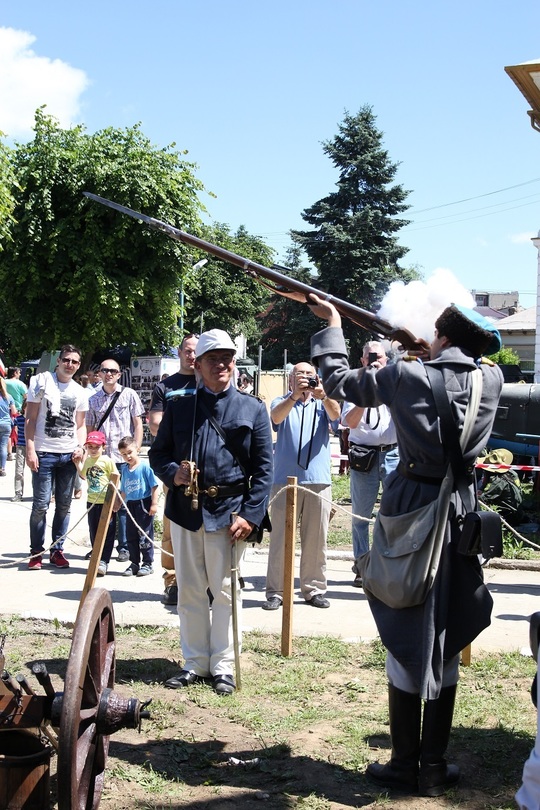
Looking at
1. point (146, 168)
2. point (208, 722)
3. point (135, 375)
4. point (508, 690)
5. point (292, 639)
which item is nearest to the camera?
point (208, 722)

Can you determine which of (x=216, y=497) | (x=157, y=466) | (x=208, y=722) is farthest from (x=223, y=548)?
(x=208, y=722)

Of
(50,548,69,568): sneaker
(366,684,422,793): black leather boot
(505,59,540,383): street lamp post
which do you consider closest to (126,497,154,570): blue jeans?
(50,548,69,568): sneaker

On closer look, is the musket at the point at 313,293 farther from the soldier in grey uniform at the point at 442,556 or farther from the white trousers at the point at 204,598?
the white trousers at the point at 204,598

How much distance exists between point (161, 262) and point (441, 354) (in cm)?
2091

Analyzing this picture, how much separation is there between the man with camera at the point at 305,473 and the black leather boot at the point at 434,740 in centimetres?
335

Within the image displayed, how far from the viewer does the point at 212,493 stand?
520 centimetres

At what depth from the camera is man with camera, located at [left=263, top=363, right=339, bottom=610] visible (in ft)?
23.5

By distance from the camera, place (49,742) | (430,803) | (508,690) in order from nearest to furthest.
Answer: (49,742), (430,803), (508,690)

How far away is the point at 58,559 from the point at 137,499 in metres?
0.97

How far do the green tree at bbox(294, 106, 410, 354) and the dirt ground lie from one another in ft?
122

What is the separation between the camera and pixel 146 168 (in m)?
23.4

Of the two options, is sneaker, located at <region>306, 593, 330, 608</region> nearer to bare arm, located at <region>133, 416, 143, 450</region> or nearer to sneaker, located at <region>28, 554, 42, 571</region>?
bare arm, located at <region>133, 416, 143, 450</region>

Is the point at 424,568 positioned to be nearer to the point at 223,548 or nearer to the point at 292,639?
the point at 223,548

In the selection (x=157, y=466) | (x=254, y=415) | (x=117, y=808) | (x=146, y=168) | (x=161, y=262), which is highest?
(x=146, y=168)
